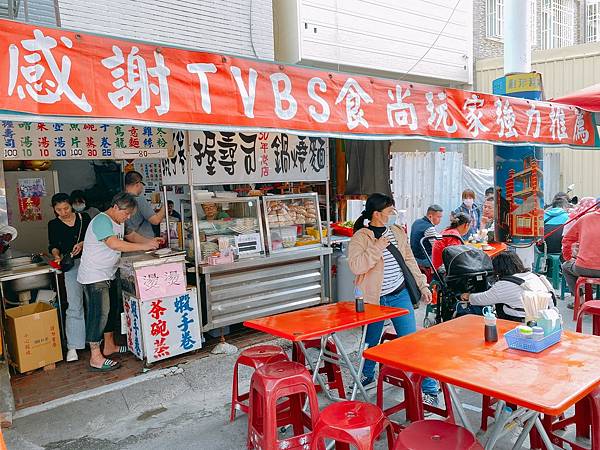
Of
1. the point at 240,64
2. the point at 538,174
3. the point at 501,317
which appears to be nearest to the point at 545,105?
the point at 538,174

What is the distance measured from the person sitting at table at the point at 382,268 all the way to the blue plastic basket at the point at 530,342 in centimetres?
136

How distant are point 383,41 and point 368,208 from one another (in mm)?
7335

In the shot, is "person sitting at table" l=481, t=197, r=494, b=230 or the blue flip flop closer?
the blue flip flop

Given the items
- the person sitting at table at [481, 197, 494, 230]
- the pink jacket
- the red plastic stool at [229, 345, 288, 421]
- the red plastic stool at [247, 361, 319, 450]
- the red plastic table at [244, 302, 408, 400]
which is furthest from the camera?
the person sitting at table at [481, 197, 494, 230]

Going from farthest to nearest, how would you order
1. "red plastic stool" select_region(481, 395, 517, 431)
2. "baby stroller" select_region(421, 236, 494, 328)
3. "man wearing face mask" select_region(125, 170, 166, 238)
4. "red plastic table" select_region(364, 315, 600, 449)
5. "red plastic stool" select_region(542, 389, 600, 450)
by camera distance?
"man wearing face mask" select_region(125, 170, 166, 238) → "baby stroller" select_region(421, 236, 494, 328) → "red plastic stool" select_region(481, 395, 517, 431) → "red plastic stool" select_region(542, 389, 600, 450) → "red plastic table" select_region(364, 315, 600, 449)

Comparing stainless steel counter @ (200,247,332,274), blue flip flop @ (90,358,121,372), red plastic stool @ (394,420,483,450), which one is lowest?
blue flip flop @ (90,358,121,372)

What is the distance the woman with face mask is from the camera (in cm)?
572

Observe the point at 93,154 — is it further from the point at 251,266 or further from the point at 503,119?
the point at 503,119

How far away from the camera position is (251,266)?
6.13 meters

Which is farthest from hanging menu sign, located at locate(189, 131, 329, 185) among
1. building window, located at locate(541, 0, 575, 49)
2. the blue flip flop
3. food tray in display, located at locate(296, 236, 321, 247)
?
building window, located at locate(541, 0, 575, 49)

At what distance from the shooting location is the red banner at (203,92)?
2713 mm

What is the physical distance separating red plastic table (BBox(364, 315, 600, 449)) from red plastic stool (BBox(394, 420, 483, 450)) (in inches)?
9.7

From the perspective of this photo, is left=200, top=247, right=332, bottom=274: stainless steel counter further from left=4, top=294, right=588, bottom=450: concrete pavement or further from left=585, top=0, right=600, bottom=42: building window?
left=585, top=0, right=600, bottom=42: building window

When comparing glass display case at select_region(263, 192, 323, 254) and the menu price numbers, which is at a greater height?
the menu price numbers
